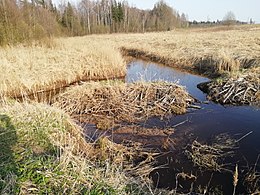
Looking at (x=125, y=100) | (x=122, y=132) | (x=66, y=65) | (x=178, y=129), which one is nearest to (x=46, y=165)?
(x=122, y=132)

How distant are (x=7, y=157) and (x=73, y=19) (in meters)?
36.9

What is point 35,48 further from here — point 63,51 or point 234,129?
point 234,129

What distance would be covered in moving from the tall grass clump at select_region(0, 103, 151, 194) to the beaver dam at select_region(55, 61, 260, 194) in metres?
1.10

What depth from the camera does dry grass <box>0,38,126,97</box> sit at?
32.4 ft

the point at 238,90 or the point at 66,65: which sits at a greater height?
the point at 66,65

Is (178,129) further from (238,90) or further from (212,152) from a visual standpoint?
(238,90)

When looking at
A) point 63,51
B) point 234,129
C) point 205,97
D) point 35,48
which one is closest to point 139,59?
point 63,51

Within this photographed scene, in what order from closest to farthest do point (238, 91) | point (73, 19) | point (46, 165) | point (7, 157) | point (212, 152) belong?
point (46, 165) → point (7, 157) → point (212, 152) → point (238, 91) → point (73, 19)

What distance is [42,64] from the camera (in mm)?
11492

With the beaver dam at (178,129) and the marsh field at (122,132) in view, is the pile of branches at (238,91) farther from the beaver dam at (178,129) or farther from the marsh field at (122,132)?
the beaver dam at (178,129)

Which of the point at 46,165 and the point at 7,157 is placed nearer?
the point at 46,165

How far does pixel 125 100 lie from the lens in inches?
329

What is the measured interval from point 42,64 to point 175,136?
25.0ft

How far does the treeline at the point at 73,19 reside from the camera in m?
12.8
